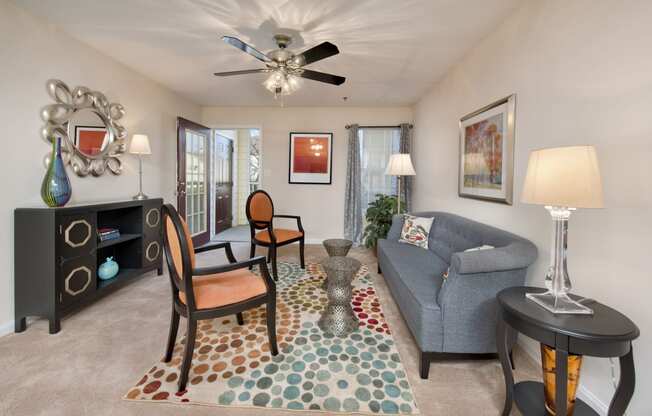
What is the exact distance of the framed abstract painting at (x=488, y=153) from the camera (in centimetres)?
218

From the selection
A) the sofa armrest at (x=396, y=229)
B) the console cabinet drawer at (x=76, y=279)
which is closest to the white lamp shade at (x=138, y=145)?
the console cabinet drawer at (x=76, y=279)

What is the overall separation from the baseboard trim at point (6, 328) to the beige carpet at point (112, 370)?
5cm

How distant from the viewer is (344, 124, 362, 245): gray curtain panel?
482 centimetres

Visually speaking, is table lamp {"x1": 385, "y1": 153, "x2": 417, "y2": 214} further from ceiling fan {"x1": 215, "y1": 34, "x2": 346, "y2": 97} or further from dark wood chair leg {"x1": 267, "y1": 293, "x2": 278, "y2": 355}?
dark wood chair leg {"x1": 267, "y1": 293, "x2": 278, "y2": 355}

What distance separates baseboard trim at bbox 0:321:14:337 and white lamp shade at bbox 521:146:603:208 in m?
3.49

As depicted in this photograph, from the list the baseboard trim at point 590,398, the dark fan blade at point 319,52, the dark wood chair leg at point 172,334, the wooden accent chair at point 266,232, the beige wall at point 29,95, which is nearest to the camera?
the baseboard trim at point 590,398

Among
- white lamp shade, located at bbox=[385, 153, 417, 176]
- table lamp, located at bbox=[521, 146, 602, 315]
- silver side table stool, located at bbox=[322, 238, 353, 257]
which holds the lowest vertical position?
silver side table stool, located at bbox=[322, 238, 353, 257]

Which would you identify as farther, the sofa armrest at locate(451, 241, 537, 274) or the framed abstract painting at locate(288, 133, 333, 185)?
the framed abstract painting at locate(288, 133, 333, 185)

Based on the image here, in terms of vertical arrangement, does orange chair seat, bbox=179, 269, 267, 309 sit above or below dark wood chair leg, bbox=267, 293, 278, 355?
above

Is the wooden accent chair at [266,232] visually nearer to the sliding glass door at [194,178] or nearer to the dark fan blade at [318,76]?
the sliding glass door at [194,178]

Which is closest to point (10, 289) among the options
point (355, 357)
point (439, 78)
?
point (355, 357)

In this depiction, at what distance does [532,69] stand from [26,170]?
3816 millimetres

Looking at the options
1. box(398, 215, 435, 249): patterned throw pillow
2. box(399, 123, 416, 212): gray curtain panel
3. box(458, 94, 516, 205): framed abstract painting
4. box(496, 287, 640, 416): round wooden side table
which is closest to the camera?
box(496, 287, 640, 416): round wooden side table

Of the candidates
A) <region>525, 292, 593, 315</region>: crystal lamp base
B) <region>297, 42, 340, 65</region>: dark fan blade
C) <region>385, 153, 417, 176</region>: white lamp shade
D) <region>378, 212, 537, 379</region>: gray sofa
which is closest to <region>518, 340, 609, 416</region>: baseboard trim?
<region>378, 212, 537, 379</region>: gray sofa
